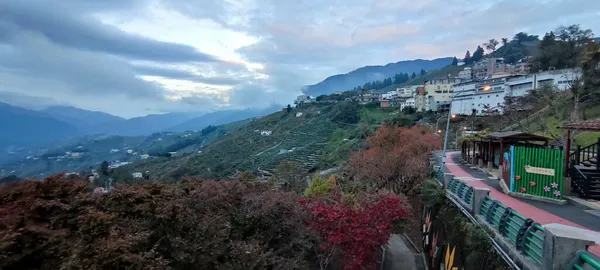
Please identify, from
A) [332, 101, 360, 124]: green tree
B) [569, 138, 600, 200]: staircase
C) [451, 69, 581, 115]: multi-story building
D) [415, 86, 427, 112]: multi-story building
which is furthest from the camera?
[332, 101, 360, 124]: green tree

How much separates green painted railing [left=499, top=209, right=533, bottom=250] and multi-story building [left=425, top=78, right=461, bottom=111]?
7934 cm

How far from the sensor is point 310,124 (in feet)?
352

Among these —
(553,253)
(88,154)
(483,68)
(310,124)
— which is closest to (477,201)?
(553,253)

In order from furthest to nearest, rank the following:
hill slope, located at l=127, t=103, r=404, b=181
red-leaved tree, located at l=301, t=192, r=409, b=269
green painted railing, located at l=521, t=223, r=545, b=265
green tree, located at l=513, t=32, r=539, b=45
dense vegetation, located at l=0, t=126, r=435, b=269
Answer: green tree, located at l=513, t=32, r=539, b=45, hill slope, located at l=127, t=103, r=404, b=181, red-leaved tree, located at l=301, t=192, r=409, b=269, dense vegetation, located at l=0, t=126, r=435, b=269, green painted railing, located at l=521, t=223, r=545, b=265

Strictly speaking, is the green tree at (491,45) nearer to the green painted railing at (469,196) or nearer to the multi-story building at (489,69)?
the multi-story building at (489,69)

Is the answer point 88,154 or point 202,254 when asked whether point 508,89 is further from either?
point 88,154

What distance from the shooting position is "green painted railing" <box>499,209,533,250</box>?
20.7 ft

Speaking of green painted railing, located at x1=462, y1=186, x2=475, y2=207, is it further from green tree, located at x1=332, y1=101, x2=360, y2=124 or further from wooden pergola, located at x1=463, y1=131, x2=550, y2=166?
green tree, located at x1=332, y1=101, x2=360, y2=124

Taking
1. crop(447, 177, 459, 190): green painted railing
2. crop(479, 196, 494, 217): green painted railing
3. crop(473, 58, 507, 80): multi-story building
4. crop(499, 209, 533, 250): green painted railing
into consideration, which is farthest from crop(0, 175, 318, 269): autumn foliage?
crop(473, 58, 507, 80): multi-story building

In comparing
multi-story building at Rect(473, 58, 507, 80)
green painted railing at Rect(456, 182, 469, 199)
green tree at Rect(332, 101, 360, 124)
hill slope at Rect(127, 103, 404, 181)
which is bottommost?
hill slope at Rect(127, 103, 404, 181)

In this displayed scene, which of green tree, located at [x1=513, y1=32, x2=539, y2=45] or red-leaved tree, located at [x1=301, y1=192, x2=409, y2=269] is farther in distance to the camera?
green tree, located at [x1=513, y1=32, x2=539, y2=45]

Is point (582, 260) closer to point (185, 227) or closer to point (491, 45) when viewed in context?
point (185, 227)

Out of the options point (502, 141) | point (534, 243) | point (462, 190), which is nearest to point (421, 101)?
point (502, 141)

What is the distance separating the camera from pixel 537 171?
476 inches
